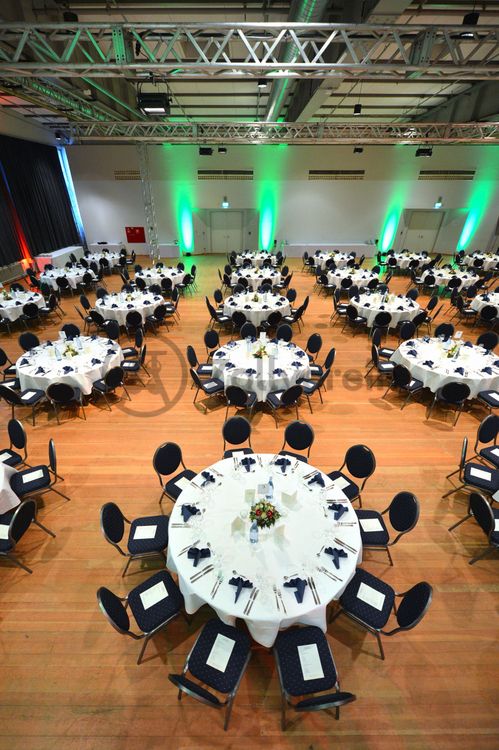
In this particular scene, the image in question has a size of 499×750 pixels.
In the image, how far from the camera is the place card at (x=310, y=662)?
9.49ft

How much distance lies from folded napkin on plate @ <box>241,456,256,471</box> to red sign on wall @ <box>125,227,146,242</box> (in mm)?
19065

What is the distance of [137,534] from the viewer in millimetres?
4094

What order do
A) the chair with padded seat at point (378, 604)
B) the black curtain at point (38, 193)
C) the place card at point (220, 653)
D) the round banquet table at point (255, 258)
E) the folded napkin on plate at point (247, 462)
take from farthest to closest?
the round banquet table at point (255, 258)
the black curtain at point (38, 193)
the folded napkin on plate at point (247, 462)
the chair with padded seat at point (378, 604)
the place card at point (220, 653)

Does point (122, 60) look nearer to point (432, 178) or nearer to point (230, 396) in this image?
point (230, 396)

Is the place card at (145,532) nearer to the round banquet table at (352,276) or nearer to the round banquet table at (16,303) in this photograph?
the round banquet table at (16,303)

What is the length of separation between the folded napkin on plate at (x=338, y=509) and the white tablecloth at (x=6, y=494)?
410cm

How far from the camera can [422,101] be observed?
14008 millimetres

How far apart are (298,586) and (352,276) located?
1251 cm

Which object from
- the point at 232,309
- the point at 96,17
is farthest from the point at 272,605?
the point at 96,17

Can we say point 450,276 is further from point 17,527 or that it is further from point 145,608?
point 17,527

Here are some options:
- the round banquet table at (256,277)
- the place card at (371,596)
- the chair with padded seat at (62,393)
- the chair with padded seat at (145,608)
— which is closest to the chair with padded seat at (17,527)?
the chair with padded seat at (145,608)

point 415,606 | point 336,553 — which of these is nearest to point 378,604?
point 415,606

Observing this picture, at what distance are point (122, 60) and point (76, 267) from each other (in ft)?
33.0

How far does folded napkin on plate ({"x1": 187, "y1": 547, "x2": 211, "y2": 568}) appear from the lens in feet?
10.9
